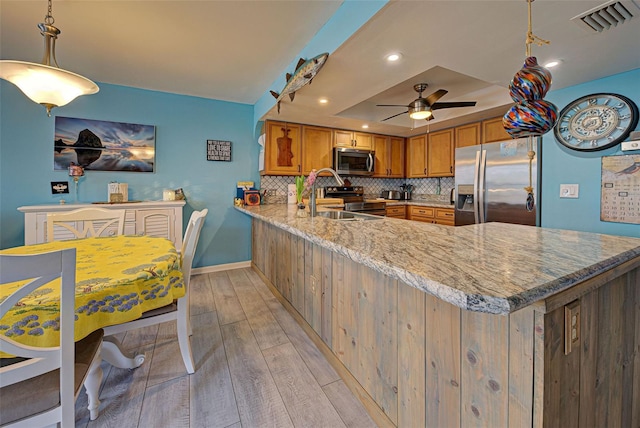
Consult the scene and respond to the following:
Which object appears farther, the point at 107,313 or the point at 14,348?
the point at 107,313

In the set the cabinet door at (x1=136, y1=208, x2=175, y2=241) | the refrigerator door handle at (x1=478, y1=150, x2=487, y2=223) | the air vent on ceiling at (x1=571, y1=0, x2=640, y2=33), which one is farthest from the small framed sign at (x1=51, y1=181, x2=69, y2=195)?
the refrigerator door handle at (x1=478, y1=150, x2=487, y2=223)

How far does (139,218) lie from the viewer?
301 centimetres

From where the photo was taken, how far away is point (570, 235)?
1379 mm

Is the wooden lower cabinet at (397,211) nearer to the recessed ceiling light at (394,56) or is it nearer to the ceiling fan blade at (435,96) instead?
the ceiling fan blade at (435,96)

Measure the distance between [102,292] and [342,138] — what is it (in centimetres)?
377

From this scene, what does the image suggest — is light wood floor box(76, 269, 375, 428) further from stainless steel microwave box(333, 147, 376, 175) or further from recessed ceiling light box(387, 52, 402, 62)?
stainless steel microwave box(333, 147, 376, 175)

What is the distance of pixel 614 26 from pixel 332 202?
3071 millimetres

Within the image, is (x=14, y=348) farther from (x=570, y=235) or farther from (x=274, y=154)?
(x=274, y=154)

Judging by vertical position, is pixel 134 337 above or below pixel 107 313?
below

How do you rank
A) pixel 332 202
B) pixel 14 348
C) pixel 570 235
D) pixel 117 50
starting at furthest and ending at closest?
pixel 332 202 < pixel 117 50 < pixel 570 235 < pixel 14 348

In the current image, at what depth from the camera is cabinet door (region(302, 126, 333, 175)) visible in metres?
3.97

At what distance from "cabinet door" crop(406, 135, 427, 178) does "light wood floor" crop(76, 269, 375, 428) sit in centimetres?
354

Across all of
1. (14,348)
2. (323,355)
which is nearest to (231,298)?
(323,355)

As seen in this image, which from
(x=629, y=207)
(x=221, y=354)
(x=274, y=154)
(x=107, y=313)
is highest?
(x=274, y=154)
